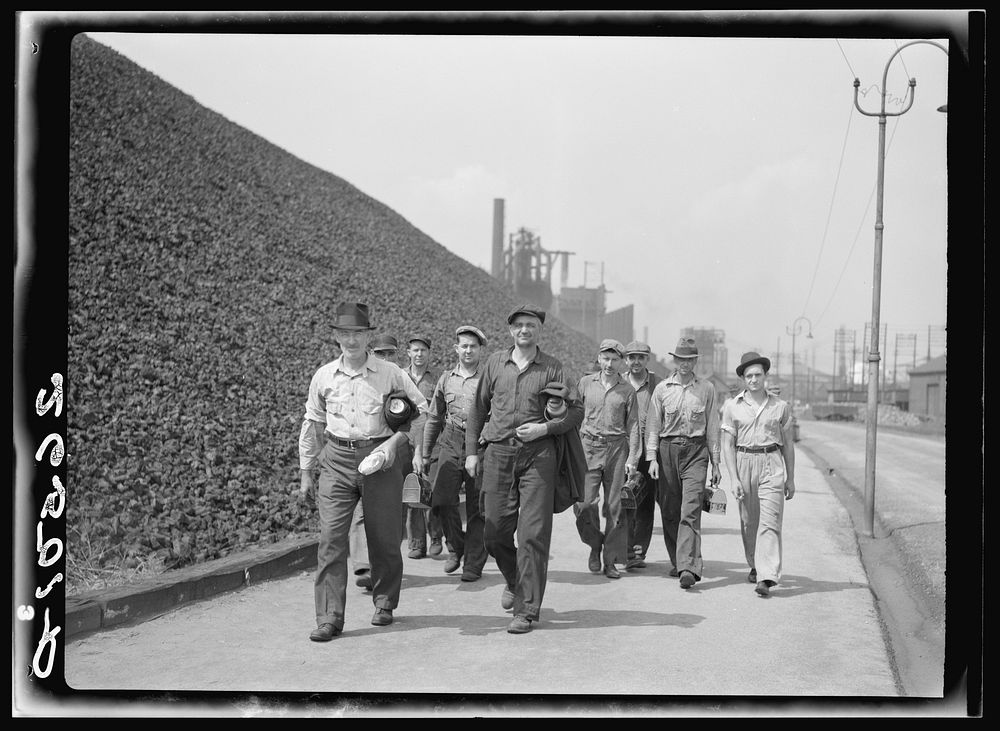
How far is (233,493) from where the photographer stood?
9938 millimetres

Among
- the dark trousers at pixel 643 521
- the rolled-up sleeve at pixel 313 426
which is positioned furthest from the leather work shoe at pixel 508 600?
the dark trousers at pixel 643 521

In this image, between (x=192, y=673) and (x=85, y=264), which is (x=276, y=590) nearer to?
(x=192, y=673)

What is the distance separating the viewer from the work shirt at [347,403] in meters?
6.63

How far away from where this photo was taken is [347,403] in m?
6.65

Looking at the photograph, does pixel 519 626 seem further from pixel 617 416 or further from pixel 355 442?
pixel 617 416

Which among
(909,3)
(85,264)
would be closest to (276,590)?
(909,3)

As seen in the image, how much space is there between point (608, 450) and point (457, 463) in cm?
143

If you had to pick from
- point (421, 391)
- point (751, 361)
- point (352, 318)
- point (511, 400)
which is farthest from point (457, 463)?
point (751, 361)

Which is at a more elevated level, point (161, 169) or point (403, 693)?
point (161, 169)

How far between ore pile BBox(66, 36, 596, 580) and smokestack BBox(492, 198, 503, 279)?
2210 cm

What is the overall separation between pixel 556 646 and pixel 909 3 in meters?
4.11

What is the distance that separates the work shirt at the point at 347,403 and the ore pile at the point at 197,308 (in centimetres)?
220

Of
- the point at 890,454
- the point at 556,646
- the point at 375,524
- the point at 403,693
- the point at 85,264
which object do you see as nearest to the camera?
the point at 403,693

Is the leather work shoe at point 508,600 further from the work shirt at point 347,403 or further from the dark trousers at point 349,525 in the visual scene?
the work shirt at point 347,403
